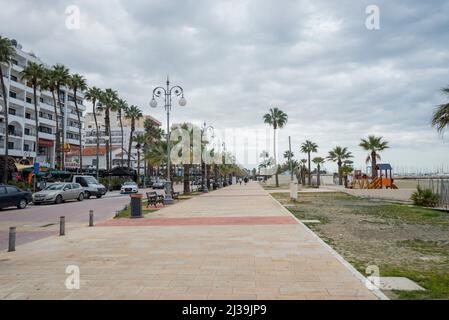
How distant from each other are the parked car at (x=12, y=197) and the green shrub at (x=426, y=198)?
24.6 m

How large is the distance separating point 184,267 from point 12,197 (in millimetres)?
19400

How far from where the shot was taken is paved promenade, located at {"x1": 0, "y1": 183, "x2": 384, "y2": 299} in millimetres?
5531

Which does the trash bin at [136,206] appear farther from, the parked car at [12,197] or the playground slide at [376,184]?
the playground slide at [376,184]

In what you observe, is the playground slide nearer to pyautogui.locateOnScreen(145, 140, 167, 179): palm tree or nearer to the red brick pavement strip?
pyautogui.locateOnScreen(145, 140, 167, 179): palm tree

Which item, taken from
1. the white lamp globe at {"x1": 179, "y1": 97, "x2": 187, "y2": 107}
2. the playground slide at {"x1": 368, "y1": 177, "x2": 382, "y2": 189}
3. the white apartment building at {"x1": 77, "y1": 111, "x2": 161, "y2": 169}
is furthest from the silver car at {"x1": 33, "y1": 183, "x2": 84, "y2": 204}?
the white apartment building at {"x1": 77, "y1": 111, "x2": 161, "y2": 169}

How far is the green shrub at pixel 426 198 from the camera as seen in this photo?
21.2 meters

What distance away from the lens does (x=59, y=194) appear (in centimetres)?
2700

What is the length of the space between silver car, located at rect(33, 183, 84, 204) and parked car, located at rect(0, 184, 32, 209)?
2183 mm

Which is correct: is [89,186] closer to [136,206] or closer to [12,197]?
[12,197]

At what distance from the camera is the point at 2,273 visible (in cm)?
686

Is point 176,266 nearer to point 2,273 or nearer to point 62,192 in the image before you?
point 2,273

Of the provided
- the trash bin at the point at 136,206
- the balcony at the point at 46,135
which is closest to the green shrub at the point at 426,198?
the trash bin at the point at 136,206

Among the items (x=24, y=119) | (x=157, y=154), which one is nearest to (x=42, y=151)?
(x=24, y=119)
